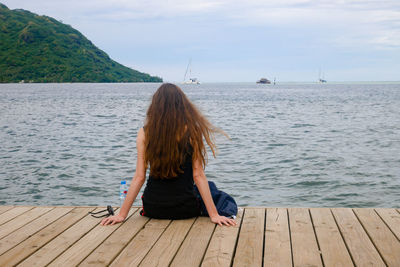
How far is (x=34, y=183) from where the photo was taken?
1066cm

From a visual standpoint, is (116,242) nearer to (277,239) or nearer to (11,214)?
(277,239)

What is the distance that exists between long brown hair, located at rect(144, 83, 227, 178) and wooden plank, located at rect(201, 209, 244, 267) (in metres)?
0.67

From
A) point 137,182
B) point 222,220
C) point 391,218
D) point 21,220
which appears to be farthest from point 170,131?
point 391,218

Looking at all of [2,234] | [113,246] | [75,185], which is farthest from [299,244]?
[75,185]

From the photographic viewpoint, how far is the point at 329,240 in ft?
11.9

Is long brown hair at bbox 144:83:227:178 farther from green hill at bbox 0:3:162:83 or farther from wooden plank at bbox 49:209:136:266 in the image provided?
green hill at bbox 0:3:162:83

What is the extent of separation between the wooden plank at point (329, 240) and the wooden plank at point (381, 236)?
0.26 metres

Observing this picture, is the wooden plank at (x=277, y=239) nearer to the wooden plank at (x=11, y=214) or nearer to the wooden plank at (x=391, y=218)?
the wooden plank at (x=391, y=218)

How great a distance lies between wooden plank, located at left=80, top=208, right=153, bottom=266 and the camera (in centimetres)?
326

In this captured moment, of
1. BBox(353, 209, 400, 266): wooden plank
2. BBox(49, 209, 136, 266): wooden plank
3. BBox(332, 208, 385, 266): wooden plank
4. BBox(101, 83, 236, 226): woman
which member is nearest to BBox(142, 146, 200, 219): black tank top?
BBox(101, 83, 236, 226): woman

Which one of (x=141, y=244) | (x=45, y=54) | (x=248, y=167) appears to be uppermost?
(x=45, y=54)

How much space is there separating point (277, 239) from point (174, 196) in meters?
1.02

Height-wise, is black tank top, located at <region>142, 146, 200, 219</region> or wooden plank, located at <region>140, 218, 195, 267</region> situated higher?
black tank top, located at <region>142, 146, 200, 219</region>

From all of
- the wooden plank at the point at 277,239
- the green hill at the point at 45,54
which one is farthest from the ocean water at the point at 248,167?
the green hill at the point at 45,54
